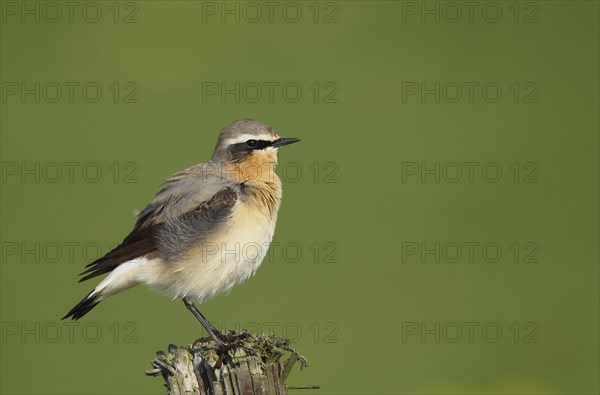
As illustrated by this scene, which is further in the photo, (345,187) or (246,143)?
(345,187)

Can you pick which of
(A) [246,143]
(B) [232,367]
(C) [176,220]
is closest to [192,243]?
(C) [176,220]

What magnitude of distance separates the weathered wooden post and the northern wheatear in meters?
1.71

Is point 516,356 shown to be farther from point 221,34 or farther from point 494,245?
point 221,34

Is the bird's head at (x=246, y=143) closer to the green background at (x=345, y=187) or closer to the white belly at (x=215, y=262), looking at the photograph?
the white belly at (x=215, y=262)

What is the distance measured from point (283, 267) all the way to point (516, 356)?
131 inches

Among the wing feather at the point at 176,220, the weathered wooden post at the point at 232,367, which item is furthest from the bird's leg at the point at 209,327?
→ the weathered wooden post at the point at 232,367

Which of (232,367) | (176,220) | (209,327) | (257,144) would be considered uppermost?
(257,144)

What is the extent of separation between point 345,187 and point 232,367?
30.2ft

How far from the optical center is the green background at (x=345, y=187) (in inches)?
469

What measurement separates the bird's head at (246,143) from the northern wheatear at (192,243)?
0.16 ft

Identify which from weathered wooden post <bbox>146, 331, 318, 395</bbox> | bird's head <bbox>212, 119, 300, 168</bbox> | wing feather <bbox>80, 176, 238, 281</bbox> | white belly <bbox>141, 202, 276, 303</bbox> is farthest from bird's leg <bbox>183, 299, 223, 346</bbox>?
bird's head <bbox>212, 119, 300, 168</bbox>

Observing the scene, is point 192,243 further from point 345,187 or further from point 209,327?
point 345,187

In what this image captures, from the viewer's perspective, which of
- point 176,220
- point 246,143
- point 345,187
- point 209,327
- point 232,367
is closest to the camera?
point 232,367

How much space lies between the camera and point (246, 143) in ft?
28.9
